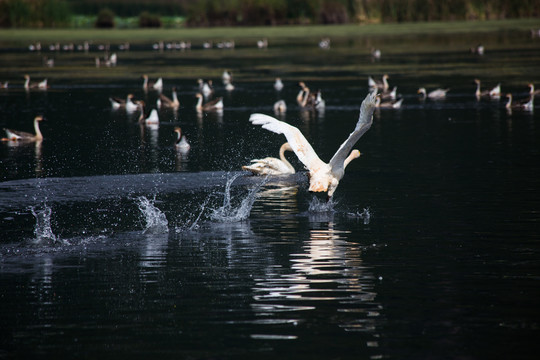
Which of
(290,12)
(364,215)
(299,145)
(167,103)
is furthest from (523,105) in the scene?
(290,12)

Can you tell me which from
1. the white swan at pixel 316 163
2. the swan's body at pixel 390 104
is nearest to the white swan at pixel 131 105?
the swan's body at pixel 390 104

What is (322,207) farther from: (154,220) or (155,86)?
(155,86)

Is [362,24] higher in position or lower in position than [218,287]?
higher

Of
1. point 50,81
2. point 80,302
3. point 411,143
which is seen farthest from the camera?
point 50,81

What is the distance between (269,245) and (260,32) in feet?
276

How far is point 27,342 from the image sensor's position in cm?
916

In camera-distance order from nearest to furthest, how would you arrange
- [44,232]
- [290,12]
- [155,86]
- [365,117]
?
[44,232], [365,117], [155,86], [290,12]

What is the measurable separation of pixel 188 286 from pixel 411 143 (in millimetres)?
13556

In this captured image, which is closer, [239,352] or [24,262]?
[239,352]

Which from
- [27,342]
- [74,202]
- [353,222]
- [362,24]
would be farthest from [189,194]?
[362,24]

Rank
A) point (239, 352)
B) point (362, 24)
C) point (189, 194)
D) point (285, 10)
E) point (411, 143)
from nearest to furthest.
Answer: point (239, 352) < point (189, 194) < point (411, 143) < point (362, 24) < point (285, 10)

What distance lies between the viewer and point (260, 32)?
9556 cm

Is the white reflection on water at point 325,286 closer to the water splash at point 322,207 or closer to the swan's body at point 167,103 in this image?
the water splash at point 322,207

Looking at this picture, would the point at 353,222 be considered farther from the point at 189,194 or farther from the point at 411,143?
the point at 411,143
